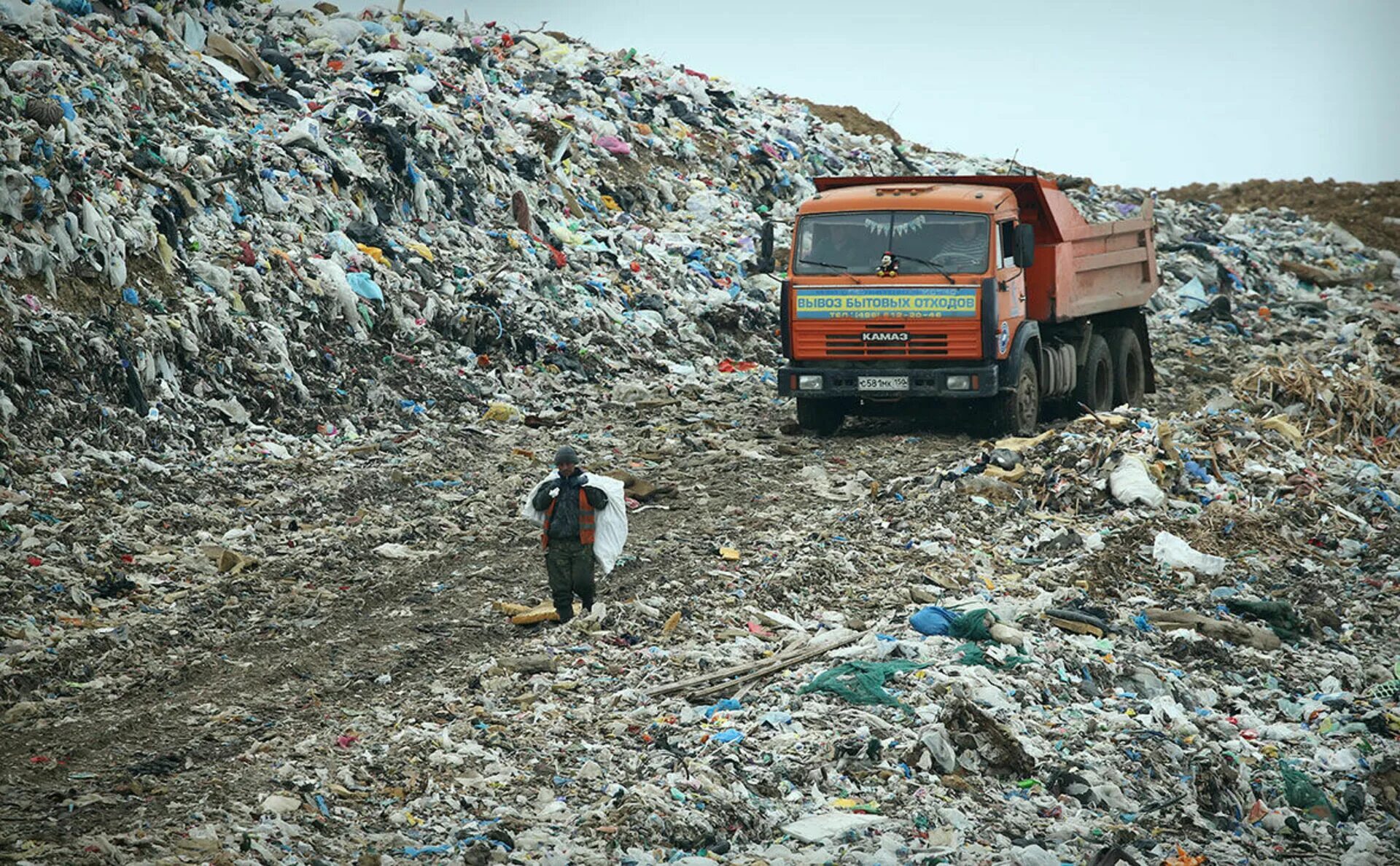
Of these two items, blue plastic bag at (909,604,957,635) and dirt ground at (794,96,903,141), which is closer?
blue plastic bag at (909,604,957,635)

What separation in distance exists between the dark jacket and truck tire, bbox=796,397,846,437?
18.3 feet

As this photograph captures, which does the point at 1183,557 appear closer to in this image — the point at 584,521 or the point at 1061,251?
the point at 584,521

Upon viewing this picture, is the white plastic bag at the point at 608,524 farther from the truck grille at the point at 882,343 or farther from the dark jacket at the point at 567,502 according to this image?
the truck grille at the point at 882,343

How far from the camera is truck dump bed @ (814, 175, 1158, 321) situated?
13.5 metres

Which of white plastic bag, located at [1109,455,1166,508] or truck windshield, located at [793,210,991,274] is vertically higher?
truck windshield, located at [793,210,991,274]

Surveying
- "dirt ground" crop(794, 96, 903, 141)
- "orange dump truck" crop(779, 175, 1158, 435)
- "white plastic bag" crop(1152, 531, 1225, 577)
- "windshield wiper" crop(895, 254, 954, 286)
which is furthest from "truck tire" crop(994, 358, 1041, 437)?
"dirt ground" crop(794, 96, 903, 141)

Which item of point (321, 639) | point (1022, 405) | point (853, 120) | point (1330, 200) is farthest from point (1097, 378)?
point (1330, 200)

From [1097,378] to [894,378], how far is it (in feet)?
12.5

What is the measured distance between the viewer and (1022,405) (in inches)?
517

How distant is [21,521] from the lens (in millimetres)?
9680

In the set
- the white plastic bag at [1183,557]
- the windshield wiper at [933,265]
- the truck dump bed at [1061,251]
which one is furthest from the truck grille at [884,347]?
the white plastic bag at [1183,557]

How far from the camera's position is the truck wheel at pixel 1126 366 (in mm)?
15906

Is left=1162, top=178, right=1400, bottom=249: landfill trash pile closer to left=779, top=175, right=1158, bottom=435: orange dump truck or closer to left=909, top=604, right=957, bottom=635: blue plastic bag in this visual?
left=779, top=175, right=1158, bottom=435: orange dump truck

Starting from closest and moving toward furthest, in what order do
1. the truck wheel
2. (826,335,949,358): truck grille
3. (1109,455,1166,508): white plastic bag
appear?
(1109,455,1166,508): white plastic bag
(826,335,949,358): truck grille
the truck wheel
